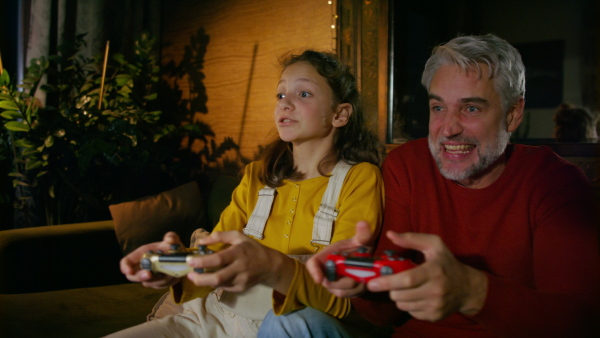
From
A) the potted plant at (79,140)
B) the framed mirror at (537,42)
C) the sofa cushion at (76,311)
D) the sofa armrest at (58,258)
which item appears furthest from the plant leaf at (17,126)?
the framed mirror at (537,42)

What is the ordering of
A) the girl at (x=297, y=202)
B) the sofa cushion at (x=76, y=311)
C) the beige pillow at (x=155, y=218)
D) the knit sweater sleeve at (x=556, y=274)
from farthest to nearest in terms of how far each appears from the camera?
the beige pillow at (x=155, y=218) < the sofa cushion at (x=76, y=311) < the girl at (x=297, y=202) < the knit sweater sleeve at (x=556, y=274)

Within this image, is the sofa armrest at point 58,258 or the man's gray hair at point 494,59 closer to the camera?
the man's gray hair at point 494,59

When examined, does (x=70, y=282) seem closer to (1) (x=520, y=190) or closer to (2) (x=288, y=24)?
(2) (x=288, y=24)

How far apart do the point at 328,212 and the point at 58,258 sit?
1218mm

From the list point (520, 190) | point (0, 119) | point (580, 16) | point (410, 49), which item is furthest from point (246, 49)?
point (520, 190)

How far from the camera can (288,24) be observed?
7.22ft

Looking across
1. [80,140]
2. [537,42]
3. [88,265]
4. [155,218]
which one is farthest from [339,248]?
[80,140]

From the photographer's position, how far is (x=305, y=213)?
1.21 metres

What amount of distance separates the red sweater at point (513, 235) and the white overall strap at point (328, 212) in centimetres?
12

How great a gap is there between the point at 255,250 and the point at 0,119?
2.16m

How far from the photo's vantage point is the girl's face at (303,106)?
1.25 metres

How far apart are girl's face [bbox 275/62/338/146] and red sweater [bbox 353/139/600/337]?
0.22m

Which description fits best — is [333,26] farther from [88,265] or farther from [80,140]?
[88,265]

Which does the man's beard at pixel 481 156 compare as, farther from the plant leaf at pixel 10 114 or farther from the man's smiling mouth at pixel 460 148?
the plant leaf at pixel 10 114
